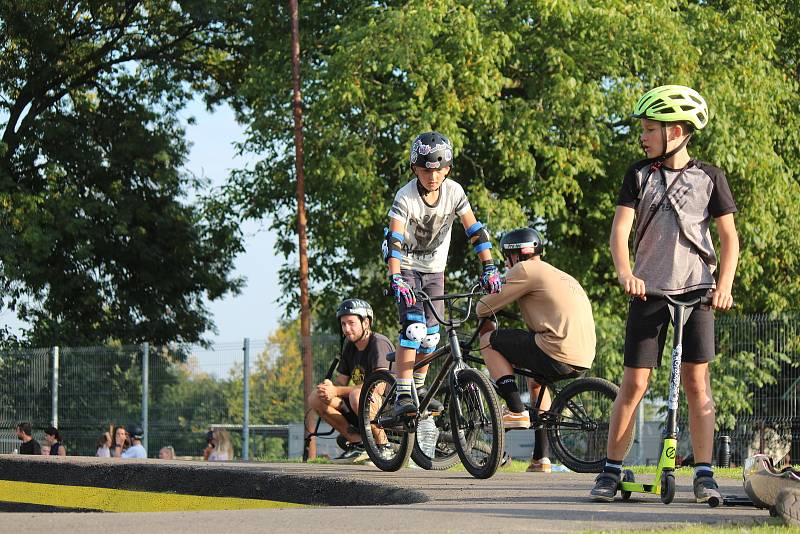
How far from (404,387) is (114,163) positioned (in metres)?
23.9

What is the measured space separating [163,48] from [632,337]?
28.0m

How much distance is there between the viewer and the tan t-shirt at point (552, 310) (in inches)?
372

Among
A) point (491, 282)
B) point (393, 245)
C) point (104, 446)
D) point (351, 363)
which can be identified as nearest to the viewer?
point (491, 282)

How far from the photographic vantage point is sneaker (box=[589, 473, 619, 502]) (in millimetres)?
6535

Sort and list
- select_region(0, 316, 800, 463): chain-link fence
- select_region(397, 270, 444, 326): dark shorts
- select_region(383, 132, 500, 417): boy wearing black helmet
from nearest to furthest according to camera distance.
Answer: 1. select_region(383, 132, 500, 417): boy wearing black helmet
2. select_region(397, 270, 444, 326): dark shorts
3. select_region(0, 316, 800, 463): chain-link fence

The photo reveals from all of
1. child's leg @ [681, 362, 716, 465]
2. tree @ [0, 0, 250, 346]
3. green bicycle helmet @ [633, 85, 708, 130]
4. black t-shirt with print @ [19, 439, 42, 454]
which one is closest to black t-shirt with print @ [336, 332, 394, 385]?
child's leg @ [681, 362, 716, 465]

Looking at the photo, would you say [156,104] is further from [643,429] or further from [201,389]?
[643,429]

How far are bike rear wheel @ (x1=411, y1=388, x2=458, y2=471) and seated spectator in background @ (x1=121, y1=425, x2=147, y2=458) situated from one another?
34.1 ft

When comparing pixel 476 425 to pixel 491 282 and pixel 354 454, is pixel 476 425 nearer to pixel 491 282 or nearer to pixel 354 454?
pixel 491 282

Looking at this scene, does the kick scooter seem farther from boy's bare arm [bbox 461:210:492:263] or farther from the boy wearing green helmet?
boy's bare arm [bbox 461:210:492:263]

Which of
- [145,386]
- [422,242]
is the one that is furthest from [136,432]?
[422,242]

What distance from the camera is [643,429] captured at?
19266 mm

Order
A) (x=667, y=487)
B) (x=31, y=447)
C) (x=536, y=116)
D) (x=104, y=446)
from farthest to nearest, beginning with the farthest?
(x=536, y=116) → (x=104, y=446) → (x=31, y=447) → (x=667, y=487)

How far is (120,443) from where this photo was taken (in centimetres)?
2062
